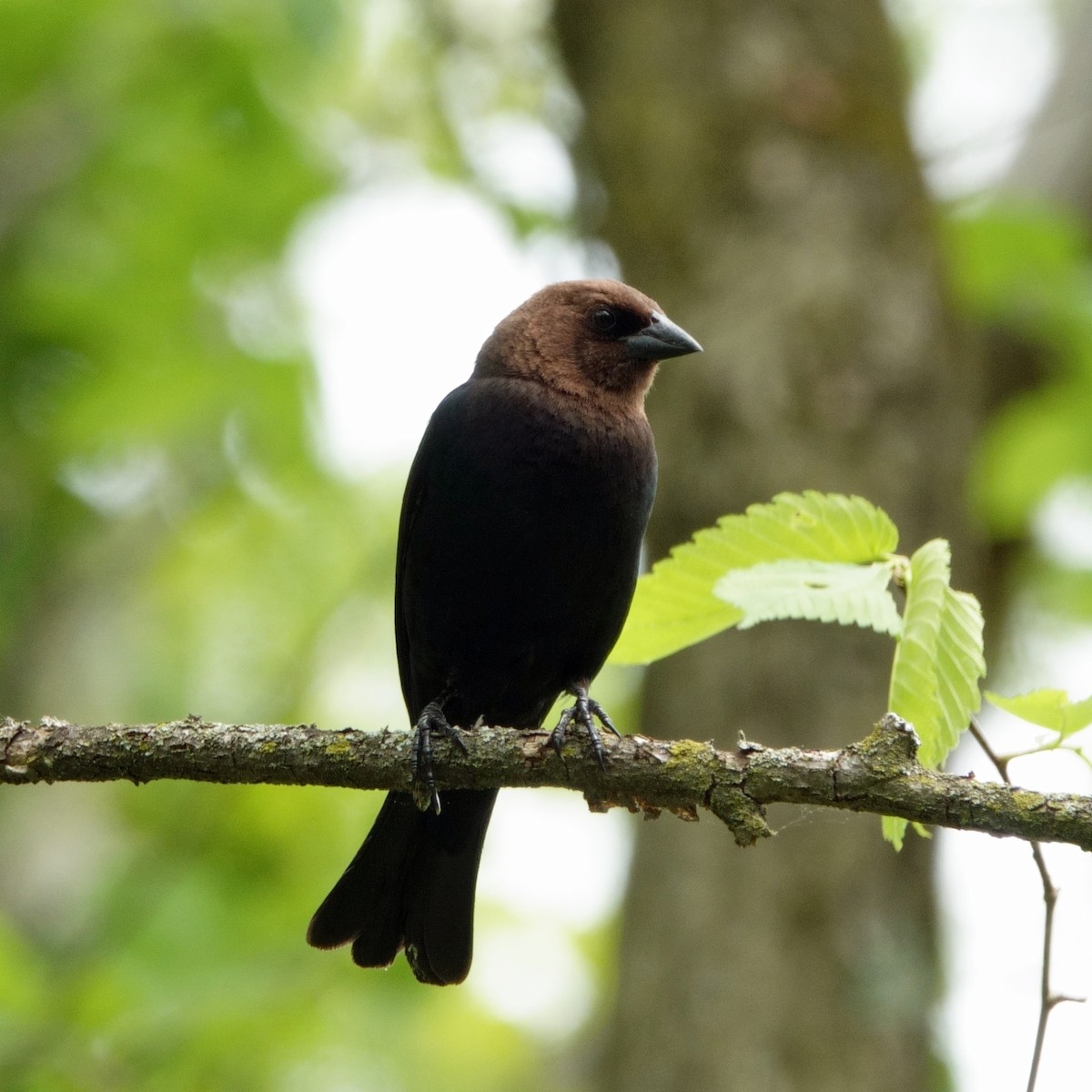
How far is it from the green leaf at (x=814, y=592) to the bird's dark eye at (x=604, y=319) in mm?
2022

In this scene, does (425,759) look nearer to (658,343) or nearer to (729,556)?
(729,556)

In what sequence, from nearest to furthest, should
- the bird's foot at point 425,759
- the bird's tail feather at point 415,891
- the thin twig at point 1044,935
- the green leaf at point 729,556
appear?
the thin twig at point 1044,935 → the green leaf at point 729,556 → the bird's foot at point 425,759 → the bird's tail feather at point 415,891

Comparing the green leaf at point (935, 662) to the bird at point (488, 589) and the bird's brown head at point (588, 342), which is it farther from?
the bird's brown head at point (588, 342)

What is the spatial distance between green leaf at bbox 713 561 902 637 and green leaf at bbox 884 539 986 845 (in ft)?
0.22

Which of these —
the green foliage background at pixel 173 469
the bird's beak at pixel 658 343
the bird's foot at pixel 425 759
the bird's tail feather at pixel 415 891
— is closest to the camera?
the bird's foot at pixel 425 759

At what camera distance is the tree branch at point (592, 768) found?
2086 mm

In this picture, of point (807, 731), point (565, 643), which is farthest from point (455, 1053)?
point (565, 643)

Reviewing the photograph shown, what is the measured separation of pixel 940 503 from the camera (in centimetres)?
491

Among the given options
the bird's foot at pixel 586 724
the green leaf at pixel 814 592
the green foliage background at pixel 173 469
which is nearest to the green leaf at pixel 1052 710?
the green leaf at pixel 814 592

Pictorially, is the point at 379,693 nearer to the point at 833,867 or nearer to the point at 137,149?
the point at 137,149

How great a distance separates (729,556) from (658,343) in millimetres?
1903

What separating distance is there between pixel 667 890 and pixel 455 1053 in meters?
5.38

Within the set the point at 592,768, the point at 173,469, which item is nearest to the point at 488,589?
the point at 592,768

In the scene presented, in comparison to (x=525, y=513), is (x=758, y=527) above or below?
below
